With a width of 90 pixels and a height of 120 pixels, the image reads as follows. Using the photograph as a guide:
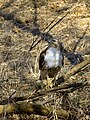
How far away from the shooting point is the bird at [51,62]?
5.60 m

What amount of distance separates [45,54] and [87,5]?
11.5 feet

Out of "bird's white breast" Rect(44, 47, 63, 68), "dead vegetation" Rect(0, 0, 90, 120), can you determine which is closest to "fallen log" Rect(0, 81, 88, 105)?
"dead vegetation" Rect(0, 0, 90, 120)

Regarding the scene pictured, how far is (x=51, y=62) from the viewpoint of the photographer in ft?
18.4

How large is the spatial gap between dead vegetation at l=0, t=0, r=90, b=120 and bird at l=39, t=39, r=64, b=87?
21 centimetres

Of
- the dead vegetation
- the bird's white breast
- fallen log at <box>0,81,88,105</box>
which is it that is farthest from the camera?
the bird's white breast

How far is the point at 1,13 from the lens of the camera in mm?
9016

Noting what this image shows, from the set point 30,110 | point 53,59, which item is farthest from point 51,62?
point 30,110

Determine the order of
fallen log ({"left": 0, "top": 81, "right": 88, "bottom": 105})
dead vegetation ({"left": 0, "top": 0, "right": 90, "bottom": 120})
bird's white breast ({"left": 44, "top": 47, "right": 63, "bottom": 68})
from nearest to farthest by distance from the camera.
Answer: fallen log ({"left": 0, "top": 81, "right": 88, "bottom": 105}) → dead vegetation ({"left": 0, "top": 0, "right": 90, "bottom": 120}) → bird's white breast ({"left": 44, "top": 47, "right": 63, "bottom": 68})

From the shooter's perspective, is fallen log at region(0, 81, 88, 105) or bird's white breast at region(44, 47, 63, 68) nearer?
fallen log at region(0, 81, 88, 105)

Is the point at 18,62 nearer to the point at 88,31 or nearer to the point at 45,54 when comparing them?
the point at 45,54

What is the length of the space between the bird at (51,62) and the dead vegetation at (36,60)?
0.21m

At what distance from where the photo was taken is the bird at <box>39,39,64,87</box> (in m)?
5.60

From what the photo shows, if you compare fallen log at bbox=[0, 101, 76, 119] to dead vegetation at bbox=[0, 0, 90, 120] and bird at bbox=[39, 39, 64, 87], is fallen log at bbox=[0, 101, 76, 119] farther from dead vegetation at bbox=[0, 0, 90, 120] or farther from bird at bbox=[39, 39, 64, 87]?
bird at bbox=[39, 39, 64, 87]

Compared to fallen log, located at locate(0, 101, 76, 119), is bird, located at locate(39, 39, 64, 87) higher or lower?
higher
